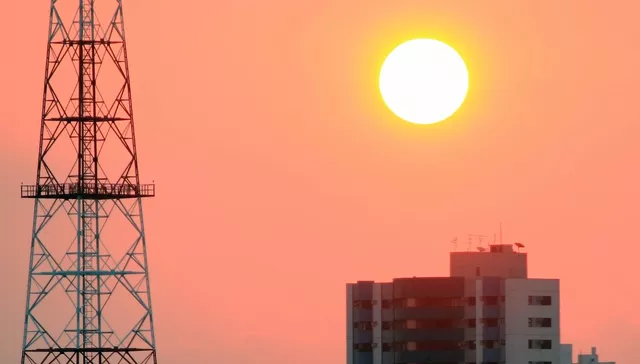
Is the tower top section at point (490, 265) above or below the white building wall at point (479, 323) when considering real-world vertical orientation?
above

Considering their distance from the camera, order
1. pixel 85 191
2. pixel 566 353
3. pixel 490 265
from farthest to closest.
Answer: pixel 566 353 → pixel 490 265 → pixel 85 191

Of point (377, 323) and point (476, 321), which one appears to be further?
point (377, 323)

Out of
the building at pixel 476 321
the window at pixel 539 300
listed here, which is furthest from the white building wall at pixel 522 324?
the window at pixel 539 300

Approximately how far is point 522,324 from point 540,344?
2.47 meters

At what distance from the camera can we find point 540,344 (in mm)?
181000

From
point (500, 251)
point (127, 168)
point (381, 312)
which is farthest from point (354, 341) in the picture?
point (127, 168)

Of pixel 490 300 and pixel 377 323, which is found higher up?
pixel 490 300

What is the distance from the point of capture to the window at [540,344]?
18050 cm

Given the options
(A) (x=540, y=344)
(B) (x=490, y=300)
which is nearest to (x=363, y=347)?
(B) (x=490, y=300)

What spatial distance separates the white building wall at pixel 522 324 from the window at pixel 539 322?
294 mm

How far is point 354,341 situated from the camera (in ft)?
616

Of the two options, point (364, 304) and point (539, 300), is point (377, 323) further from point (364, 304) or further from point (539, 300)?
point (539, 300)

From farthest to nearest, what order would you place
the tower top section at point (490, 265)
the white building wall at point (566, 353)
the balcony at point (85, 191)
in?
1. the white building wall at point (566, 353)
2. the tower top section at point (490, 265)
3. the balcony at point (85, 191)

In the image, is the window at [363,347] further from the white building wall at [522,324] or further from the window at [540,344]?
the window at [540,344]
